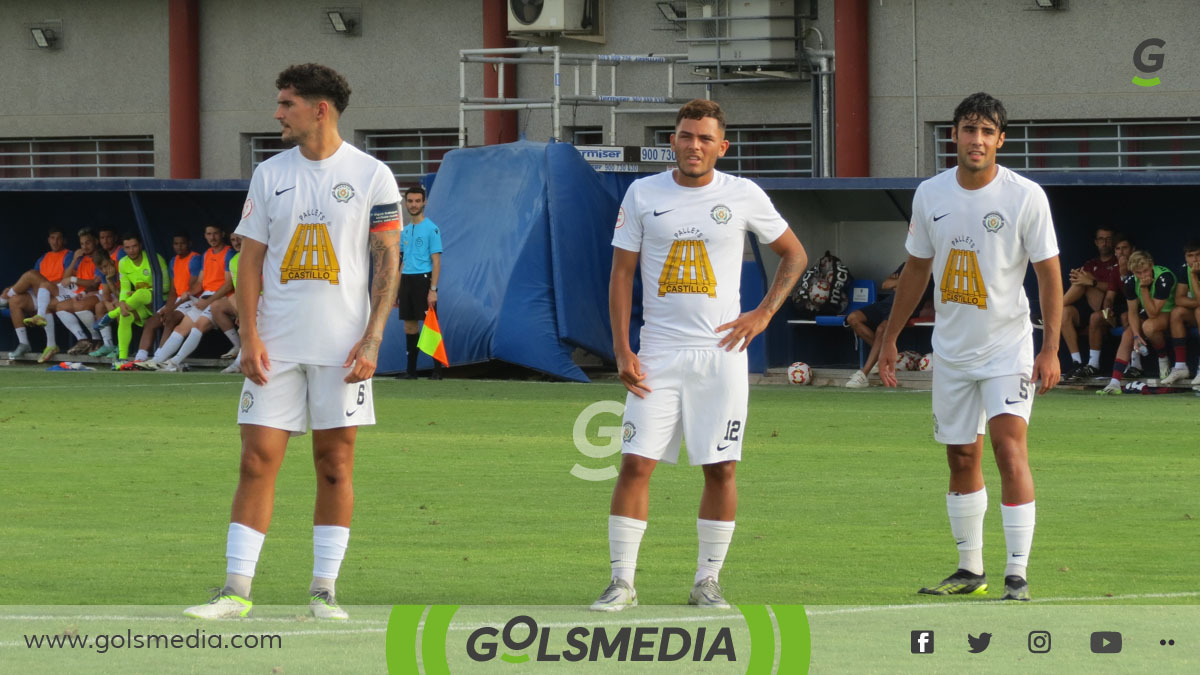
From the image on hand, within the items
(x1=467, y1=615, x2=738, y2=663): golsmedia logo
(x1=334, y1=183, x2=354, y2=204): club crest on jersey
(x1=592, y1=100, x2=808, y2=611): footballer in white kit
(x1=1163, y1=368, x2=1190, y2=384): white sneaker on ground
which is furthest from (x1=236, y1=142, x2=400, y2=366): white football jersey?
(x1=1163, y1=368, x2=1190, y2=384): white sneaker on ground

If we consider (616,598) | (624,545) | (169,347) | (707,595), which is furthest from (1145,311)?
(616,598)

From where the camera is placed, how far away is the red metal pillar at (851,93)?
86.0 ft

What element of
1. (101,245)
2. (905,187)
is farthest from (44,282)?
(905,187)

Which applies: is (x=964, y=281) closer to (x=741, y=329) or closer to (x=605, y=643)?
(x=741, y=329)

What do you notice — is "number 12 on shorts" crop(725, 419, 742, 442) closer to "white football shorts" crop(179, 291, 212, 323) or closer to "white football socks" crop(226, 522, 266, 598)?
"white football socks" crop(226, 522, 266, 598)

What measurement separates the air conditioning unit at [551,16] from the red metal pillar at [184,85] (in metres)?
6.25

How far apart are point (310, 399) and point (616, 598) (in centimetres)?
138

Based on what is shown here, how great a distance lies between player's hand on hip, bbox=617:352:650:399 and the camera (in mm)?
7297

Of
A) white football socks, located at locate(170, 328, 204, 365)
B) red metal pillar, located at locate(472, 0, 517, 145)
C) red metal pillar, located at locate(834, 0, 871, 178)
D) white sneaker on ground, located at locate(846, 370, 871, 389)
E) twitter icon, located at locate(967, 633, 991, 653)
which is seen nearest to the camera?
twitter icon, located at locate(967, 633, 991, 653)

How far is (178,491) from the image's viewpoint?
1139cm

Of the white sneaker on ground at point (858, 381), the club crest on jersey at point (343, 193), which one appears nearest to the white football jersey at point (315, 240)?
the club crest on jersey at point (343, 193)

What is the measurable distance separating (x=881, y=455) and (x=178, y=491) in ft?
16.9

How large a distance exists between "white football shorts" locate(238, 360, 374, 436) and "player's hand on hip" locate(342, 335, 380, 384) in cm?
4

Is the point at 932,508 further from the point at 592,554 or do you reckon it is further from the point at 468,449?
the point at 468,449
